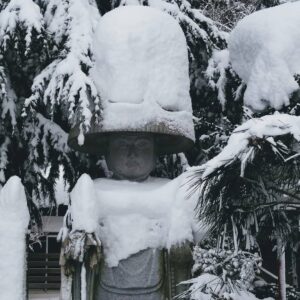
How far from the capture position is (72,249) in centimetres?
339

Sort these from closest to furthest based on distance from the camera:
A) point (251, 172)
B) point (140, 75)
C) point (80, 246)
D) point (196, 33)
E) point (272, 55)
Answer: point (251, 172) < point (80, 246) < point (272, 55) < point (140, 75) < point (196, 33)

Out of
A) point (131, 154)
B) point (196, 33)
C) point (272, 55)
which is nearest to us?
point (272, 55)

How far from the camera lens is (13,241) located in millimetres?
3406

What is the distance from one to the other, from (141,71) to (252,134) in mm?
1253

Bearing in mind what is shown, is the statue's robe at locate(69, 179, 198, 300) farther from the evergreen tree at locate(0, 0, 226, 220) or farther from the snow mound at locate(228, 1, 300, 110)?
the snow mound at locate(228, 1, 300, 110)

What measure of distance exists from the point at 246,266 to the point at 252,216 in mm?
736

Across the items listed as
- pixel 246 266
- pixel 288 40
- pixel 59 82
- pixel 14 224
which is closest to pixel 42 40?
pixel 59 82

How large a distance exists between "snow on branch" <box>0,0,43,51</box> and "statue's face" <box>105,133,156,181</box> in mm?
987

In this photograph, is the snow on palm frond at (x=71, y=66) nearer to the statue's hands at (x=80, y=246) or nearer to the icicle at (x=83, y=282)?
the statue's hands at (x=80, y=246)

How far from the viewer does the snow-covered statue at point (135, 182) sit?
357 centimetres

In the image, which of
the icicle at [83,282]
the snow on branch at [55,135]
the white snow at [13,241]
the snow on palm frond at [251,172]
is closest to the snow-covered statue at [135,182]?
the icicle at [83,282]

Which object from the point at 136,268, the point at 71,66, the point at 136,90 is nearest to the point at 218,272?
the point at 136,268

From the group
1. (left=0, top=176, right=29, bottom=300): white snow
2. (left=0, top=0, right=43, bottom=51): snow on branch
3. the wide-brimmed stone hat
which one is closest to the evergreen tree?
(left=0, top=0, right=43, bottom=51): snow on branch

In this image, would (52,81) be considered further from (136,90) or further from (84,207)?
(84,207)
